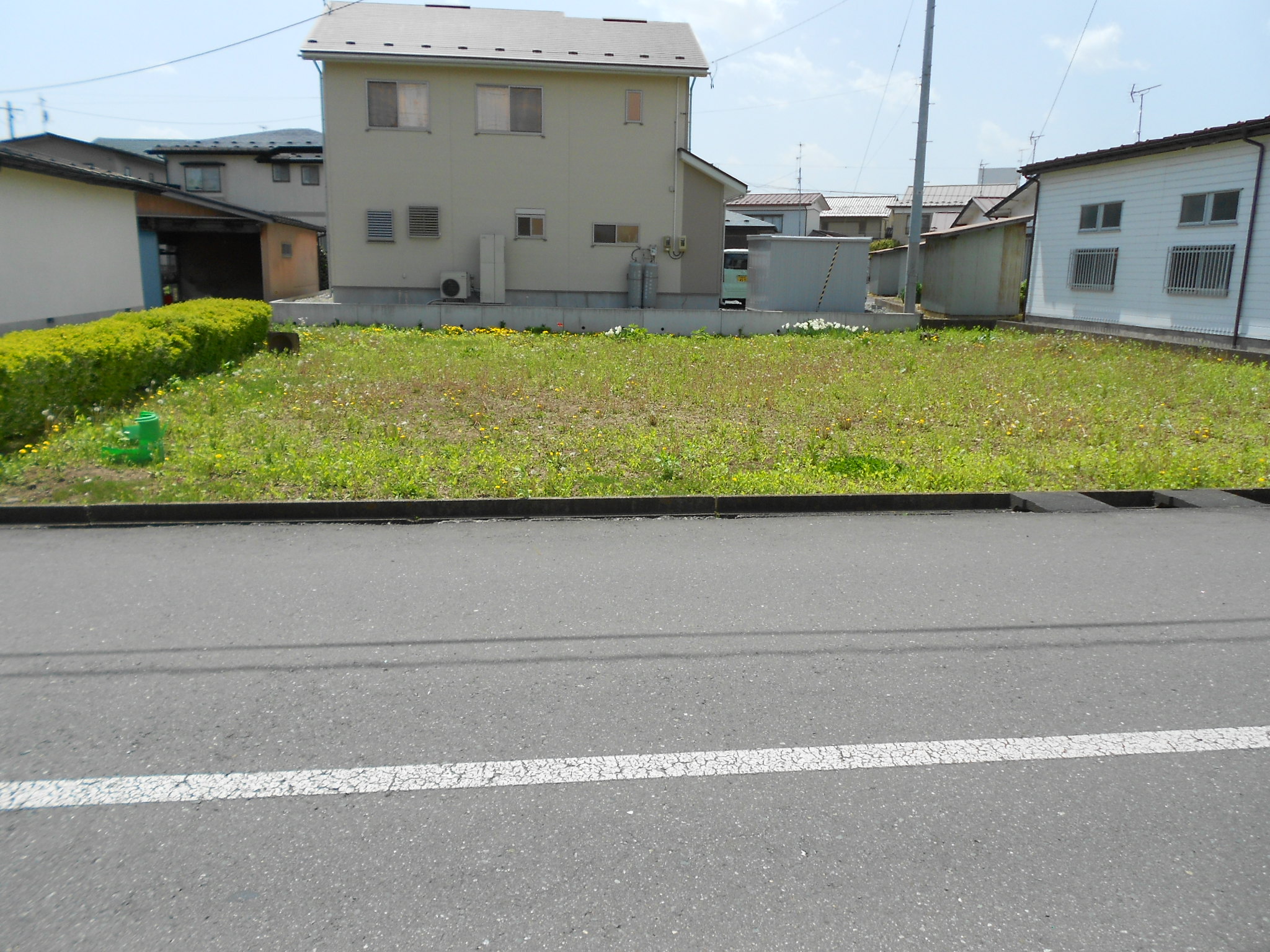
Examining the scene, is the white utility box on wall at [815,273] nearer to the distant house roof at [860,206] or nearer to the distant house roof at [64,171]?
the distant house roof at [64,171]

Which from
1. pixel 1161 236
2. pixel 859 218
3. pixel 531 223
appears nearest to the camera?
pixel 1161 236

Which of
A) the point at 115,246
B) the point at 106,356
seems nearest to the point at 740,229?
the point at 115,246

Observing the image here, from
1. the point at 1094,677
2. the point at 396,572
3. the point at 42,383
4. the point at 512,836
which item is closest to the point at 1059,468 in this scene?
the point at 1094,677

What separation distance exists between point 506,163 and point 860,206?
37.8 meters

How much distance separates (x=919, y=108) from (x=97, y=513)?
20206mm

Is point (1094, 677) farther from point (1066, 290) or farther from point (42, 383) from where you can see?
point (1066, 290)

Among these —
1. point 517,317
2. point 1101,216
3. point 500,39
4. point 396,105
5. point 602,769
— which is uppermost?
point 500,39

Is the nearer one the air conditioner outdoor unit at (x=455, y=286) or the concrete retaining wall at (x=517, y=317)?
the concrete retaining wall at (x=517, y=317)

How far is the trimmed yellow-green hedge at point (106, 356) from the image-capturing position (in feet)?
26.1

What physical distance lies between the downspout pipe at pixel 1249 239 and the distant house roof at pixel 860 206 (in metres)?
38.3

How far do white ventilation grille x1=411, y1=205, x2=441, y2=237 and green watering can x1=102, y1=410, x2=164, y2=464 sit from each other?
51.5 feet

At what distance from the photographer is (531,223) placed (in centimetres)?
2270

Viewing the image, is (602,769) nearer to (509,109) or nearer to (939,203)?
(509,109)

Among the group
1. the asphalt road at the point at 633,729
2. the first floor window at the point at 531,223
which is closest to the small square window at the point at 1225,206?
the asphalt road at the point at 633,729
